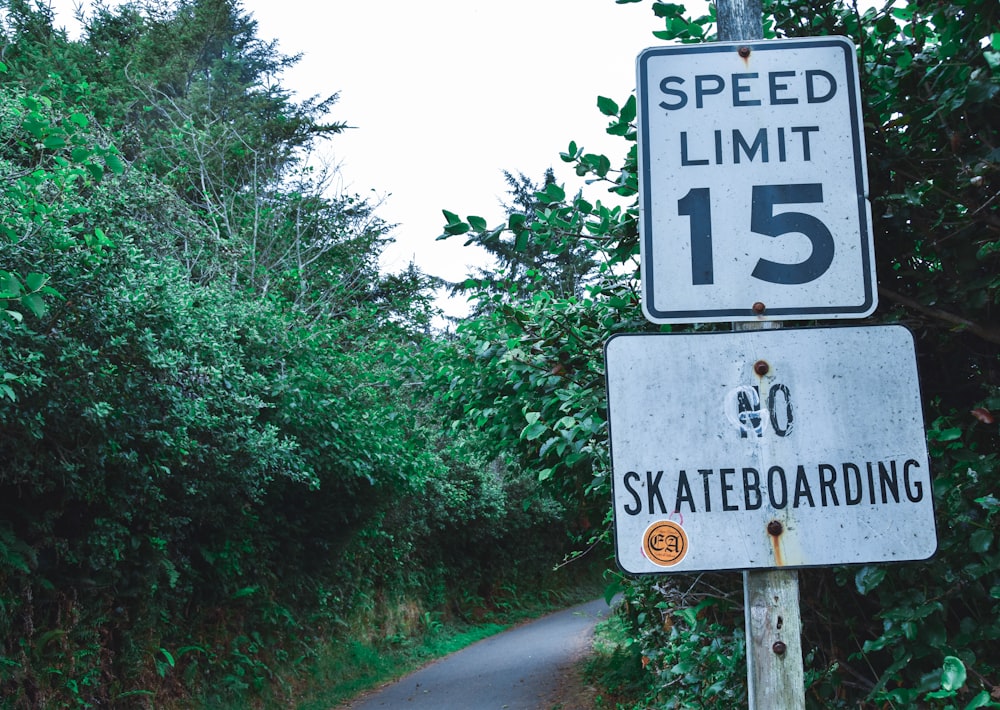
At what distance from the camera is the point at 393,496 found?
15781 millimetres

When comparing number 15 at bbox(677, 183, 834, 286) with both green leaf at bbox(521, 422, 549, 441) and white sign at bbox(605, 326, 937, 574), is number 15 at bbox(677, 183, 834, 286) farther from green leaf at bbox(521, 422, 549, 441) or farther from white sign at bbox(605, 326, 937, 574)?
green leaf at bbox(521, 422, 549, 441)

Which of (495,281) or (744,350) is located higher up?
(495,281)

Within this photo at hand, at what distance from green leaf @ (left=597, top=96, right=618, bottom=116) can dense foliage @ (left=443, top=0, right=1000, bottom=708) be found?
0.4 inches

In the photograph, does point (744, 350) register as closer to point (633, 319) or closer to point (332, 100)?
point (633, 319)

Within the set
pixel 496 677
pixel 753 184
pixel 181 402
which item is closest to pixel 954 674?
pixel 753 184

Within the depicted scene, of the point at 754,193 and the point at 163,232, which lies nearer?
the point at 754,193

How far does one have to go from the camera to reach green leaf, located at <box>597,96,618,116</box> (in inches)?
139

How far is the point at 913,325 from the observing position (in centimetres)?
319

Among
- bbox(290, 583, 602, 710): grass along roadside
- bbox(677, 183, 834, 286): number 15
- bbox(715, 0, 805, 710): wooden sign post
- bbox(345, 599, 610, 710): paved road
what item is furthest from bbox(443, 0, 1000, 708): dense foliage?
bbox(290, 583, 602, 710): grass along roadside

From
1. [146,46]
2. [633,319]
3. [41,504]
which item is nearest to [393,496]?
[41,504]

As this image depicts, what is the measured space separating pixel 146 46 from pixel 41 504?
54.9ft

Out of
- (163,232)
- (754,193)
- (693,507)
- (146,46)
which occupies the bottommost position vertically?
(693,507)

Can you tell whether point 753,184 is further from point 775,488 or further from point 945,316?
point 945,316

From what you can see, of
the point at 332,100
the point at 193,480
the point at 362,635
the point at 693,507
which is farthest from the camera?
the point at 332,100
